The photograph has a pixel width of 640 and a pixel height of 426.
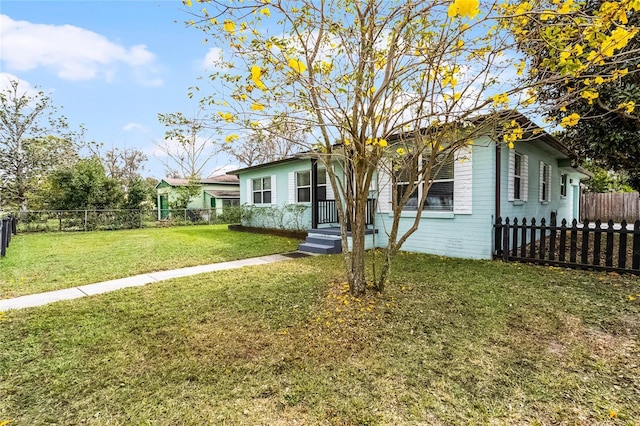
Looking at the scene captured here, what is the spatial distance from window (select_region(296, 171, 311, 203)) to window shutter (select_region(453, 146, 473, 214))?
531cm

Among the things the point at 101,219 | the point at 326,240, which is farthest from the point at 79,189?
the point at 326,240

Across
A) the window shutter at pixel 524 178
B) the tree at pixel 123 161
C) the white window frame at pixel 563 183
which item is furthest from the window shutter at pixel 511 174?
the tree at pixel 123 161

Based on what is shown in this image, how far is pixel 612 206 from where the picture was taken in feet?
58.3

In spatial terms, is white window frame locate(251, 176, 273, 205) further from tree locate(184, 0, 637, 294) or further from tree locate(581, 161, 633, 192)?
tree locate(581, 161, 633, 192)

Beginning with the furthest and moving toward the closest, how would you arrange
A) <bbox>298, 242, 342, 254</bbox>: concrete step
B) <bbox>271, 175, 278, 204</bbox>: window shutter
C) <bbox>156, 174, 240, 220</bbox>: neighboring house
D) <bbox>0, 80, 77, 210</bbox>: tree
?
<bbox>156, 174, 240, 220</bbox>: neighboring house, <bbox>0, 80, 77, 210</bbox>: tree, <bbox>271, 175, 278, 204</bbox>: window shutter, <bbox>298, 242, 342, 254</bbox>: concrete step

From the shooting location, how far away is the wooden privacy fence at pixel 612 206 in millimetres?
17188

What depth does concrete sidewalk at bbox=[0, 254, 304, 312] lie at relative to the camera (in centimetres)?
426

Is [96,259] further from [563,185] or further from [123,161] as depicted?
[123,161]

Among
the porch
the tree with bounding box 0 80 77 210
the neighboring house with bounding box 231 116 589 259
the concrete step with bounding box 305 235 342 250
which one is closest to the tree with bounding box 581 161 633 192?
the neighboring house with bounding box 231 116 589 259

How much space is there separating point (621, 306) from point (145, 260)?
8177 mm

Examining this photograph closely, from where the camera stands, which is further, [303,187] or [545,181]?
[303,187]

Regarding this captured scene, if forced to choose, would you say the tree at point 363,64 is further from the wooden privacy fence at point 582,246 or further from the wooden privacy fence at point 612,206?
the wooden privacy fence at point 612,206

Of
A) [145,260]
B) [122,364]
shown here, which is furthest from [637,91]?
[145,260]

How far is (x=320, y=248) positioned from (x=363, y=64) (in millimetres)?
5413
